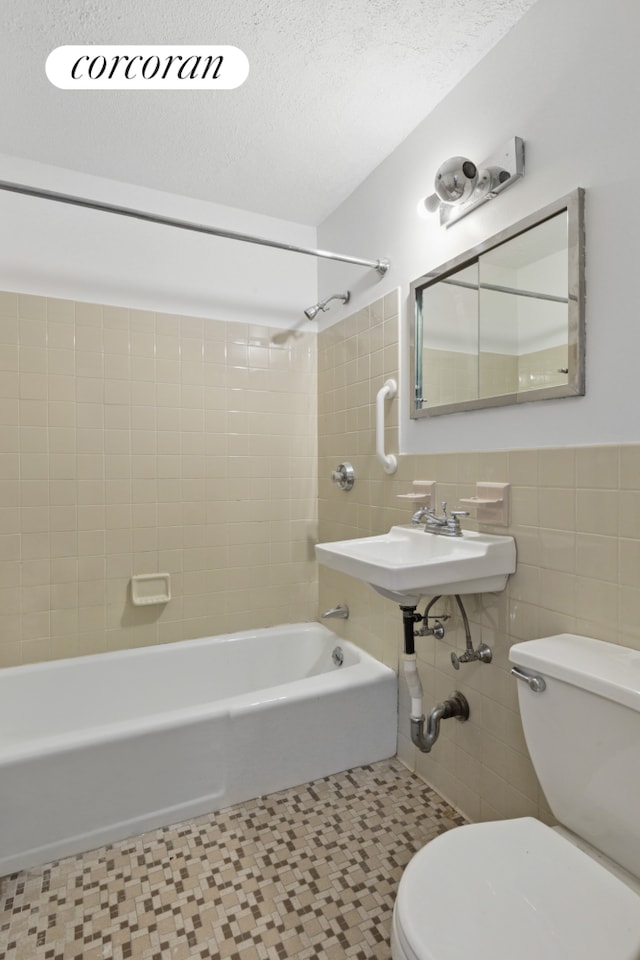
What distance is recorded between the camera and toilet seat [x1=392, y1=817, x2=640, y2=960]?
798 mm

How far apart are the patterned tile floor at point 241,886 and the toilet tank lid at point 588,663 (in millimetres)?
814

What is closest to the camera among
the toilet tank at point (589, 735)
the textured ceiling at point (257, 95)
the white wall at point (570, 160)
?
the toilet tank at point (589, 735)

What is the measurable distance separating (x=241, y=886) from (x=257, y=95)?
248cm

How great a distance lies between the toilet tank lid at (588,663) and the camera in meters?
0.99

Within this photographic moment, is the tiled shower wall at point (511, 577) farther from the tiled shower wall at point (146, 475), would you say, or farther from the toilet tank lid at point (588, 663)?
the tiled shower wall at point (146, 475)

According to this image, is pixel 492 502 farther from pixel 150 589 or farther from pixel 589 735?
pixel 150 589

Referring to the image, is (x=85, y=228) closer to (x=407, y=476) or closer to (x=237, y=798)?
(x=407, y=476)

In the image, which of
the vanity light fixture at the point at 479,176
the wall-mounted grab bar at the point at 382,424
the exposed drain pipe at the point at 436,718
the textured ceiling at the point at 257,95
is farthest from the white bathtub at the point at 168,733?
the textured ceiling at the point at 257,95

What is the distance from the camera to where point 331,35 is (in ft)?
4.80

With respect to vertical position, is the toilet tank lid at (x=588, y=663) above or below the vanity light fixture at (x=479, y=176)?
below

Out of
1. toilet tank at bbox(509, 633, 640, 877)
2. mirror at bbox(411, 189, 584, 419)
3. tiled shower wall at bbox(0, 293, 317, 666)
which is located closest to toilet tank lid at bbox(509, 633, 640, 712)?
toilet tank at bbox(509, 633, 640, 877)

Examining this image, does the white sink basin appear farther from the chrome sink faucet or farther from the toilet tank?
the toilet tank

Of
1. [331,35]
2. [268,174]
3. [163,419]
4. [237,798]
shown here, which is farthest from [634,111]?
[237,798]

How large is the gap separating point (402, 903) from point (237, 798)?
3.38 ft
